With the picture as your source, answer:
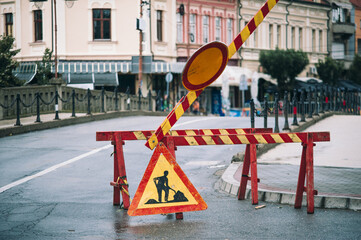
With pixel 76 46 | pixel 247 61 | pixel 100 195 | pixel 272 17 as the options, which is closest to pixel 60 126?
pixel 100 195

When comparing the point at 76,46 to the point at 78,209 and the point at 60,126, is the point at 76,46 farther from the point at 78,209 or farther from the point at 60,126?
the point at 78,209

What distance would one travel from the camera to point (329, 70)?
182 ft

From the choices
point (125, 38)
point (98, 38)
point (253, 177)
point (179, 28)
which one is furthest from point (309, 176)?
point (179, 28)

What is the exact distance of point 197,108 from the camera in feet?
145

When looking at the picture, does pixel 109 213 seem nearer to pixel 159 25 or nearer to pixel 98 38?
pixel 98 38

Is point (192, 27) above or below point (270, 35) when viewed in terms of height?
above

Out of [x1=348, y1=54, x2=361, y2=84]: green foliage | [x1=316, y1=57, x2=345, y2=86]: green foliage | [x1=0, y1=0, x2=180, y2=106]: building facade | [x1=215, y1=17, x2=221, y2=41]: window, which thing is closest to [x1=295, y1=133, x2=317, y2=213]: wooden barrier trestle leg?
[x1=0, y1=0, x2=180, y2=106]: building facade

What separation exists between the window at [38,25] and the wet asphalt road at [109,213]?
31803 mm

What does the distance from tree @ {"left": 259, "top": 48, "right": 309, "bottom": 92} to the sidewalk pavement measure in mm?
32608

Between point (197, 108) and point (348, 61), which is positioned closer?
point (197, 108)

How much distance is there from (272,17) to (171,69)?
14.9 m

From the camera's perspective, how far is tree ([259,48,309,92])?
4934cm

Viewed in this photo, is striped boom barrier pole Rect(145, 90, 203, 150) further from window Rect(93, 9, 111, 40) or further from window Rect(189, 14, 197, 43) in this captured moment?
window Rect(189, 14, 197, 43)

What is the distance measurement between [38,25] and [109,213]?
37874mm
